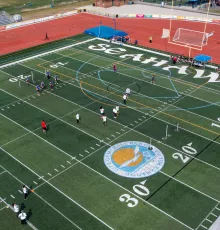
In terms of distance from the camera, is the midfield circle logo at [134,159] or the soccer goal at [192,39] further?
the soccer goal at [192,39]

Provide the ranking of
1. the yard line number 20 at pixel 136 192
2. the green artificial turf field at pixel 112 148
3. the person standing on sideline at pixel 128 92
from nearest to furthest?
the green artificial turf field at pixel 112 148, the yard line number 20 at pixel 136 192, the person standing on sideline at pixel 128 92

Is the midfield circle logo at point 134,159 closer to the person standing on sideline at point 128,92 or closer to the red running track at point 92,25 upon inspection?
the person standing on sideline at point 128,92

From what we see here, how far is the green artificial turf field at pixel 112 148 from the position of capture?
2423cm

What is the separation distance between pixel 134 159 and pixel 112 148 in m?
2.70

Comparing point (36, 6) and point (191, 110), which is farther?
point (36, 6)

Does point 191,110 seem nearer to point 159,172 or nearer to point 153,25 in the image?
point 159,172

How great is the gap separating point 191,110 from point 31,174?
62.2 ft

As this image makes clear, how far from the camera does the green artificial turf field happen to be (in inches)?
954

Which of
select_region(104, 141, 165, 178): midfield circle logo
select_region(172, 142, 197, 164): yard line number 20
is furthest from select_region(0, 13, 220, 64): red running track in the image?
select_region(104, 141, 165, 178): midfield circle logo

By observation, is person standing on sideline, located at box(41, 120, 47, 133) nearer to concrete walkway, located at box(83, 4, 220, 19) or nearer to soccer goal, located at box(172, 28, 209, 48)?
soccer goal, located at box(172, 28, 209, 48)

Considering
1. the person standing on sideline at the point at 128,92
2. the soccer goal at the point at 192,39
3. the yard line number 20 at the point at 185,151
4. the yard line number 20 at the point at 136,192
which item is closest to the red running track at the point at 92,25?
the soccer goal at the point at 192,39

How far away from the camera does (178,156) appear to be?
29.9 meters

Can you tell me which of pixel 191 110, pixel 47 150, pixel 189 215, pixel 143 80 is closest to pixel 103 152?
pixel 47 150

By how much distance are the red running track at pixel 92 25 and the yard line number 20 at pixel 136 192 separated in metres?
32.7
